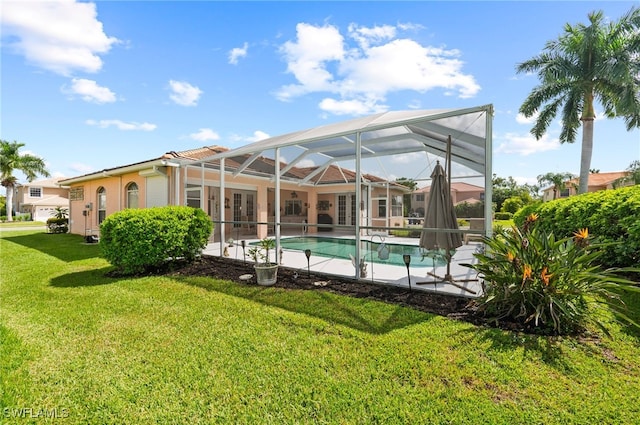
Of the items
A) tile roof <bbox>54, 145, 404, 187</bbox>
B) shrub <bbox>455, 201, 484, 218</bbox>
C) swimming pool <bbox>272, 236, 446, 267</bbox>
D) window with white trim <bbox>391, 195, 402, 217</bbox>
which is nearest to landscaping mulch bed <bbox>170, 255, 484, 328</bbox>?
swimming pool <bbox>272, 236, 446, 267</bbox>

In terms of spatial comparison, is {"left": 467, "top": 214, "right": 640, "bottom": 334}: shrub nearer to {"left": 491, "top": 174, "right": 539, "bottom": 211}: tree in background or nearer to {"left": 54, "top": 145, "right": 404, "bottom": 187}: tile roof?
{"left": 54, "top": 145, "right": 404, "bottom": 187}: tile roof

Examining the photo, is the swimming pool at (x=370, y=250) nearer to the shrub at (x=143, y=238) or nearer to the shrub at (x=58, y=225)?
the shrub at (x=143, y=238)

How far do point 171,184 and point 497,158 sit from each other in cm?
1063

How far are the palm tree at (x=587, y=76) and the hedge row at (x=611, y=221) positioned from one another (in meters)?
13.6

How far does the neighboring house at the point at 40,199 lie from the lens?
1505 inches

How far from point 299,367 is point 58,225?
921 inches

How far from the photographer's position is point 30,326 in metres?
4.28

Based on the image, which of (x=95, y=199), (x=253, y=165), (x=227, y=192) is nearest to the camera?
(x=253, y=165)

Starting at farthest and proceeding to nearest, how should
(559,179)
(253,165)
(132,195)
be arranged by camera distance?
(559,179), (132,195), (253,165)

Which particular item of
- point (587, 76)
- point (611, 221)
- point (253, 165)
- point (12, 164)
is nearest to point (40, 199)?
point (12, 164)

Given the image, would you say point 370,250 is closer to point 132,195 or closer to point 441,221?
point 441,221

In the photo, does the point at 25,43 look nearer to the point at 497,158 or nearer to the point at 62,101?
the point at 62,101

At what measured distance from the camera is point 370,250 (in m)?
9.42

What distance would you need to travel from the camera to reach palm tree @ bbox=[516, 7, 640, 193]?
50.9 ft
